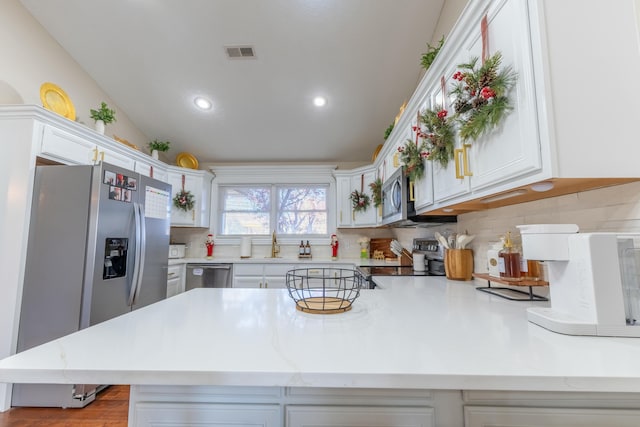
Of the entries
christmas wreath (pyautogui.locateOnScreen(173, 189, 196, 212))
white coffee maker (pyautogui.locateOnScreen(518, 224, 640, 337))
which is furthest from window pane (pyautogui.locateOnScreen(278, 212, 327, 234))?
white coffee maker (pyautogui.locateOnScreen(518, 224, 640, 337))

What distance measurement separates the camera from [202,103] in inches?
129

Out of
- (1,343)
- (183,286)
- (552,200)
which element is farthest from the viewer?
(183,286)

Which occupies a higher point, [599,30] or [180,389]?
[599,30]

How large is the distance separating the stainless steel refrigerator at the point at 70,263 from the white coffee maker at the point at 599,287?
254 cm

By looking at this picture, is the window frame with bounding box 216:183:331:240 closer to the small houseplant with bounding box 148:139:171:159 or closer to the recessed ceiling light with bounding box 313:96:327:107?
the small houseplant with bounding box 148:139:171:159

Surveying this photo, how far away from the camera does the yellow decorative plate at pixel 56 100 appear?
2.42 meters

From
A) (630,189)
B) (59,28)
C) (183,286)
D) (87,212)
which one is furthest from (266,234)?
(630,189)

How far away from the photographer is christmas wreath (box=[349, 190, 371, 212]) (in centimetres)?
361

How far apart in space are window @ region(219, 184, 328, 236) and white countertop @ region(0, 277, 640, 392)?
10.4ft

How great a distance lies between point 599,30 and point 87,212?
2841 mm

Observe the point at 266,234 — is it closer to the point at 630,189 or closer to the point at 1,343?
the point at 1,343

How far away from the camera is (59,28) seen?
2.59m

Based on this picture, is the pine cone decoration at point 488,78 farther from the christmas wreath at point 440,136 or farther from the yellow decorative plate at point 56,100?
the yellow decorative plate at point 56,100

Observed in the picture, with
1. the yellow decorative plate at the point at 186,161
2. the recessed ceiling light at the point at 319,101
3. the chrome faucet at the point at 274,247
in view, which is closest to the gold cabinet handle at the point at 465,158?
the recessed ceiling light at the point at 319,101
